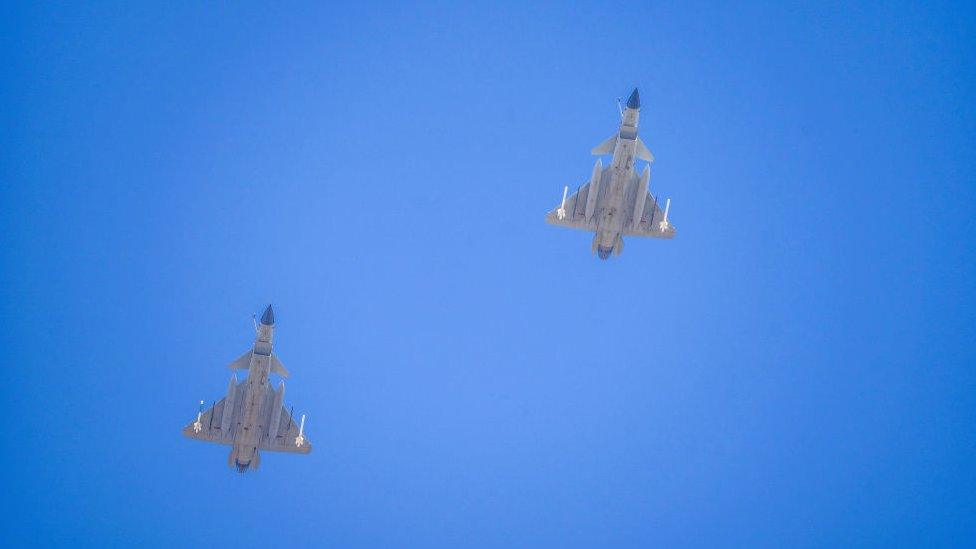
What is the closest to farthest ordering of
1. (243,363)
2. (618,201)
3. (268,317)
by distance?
(618,201) < (268,317) < (243,363)

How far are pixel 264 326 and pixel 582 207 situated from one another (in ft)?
43.7

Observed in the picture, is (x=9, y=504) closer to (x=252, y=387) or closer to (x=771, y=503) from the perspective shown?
(x=252, y=387)

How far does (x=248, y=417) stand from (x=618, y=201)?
56.1 ft

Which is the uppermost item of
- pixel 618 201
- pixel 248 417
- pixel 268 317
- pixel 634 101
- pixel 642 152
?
pixel 634 101

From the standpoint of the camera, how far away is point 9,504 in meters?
43.8

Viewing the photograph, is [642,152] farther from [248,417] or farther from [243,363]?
[248,417]

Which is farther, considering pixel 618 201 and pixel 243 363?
pixel 243 363

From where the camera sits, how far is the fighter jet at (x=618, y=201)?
2994 centimetres

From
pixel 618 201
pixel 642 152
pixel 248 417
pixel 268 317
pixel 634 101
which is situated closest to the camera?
pixel 634 101

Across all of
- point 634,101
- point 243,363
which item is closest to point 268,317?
point 243,363

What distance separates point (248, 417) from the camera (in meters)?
33.3

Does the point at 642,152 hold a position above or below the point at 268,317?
above

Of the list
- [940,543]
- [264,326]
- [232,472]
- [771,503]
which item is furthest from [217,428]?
[940,543]

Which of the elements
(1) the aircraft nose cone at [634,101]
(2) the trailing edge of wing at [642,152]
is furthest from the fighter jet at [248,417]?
(1) the aircraft nose cone at [634,101]
